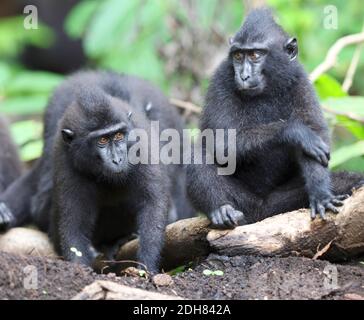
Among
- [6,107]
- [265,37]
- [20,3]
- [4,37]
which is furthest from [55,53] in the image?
[265,37]

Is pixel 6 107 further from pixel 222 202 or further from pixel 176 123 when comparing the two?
pixel 222 202

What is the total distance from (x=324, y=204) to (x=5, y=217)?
3851 mm

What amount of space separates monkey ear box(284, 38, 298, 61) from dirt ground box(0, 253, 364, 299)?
198 centimetres

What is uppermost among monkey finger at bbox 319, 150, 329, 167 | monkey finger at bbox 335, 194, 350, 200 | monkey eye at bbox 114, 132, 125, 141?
monkey eye at bbox 114, 132, 125, 141

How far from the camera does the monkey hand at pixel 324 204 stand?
21.2 ft

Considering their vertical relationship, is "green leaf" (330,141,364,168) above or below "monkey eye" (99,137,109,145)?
below

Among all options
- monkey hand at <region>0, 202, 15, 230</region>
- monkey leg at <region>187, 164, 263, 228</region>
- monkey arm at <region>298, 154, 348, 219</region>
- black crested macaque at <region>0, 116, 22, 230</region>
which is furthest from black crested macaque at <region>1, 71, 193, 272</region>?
black crested macaque at <region>0, 116, 22, 230</region>

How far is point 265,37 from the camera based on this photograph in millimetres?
7145

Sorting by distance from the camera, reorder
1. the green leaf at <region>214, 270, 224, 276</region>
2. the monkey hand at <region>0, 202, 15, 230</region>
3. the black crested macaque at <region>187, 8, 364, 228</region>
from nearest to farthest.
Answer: the green leaf at <region>214, 270, 224, 276</region>, the black crested macaque at <region>187, 8, 364, 228</region>, the monkey hand at <region>0, 202, 15, 230</region>

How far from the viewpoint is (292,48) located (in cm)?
726

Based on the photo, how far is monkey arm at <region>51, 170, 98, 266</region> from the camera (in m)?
7.24

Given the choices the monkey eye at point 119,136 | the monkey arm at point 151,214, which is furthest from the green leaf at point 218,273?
the monkey eye at point 119,136

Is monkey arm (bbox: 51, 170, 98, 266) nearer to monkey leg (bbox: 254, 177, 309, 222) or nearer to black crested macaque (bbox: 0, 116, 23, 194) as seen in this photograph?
monkey leg (bbox: 254, 177, 309, 222)

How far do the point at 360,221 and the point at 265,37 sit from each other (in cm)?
191
